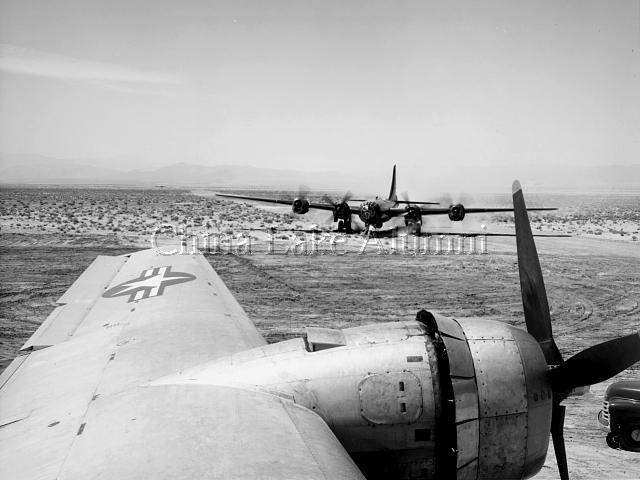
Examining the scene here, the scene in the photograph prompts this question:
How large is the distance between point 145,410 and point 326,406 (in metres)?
1.55

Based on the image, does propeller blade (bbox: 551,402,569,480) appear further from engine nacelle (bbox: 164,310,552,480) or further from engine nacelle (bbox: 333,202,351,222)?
engine nacelle (bbox: 333,202,351,222)

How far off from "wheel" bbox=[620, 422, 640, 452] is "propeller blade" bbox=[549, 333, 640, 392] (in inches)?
195

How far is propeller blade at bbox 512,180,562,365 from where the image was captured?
5.47 m

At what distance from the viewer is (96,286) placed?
8820mm

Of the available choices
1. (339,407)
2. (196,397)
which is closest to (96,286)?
(196,397)

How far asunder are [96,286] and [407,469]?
256 inches

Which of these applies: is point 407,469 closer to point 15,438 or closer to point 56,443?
point 56,443

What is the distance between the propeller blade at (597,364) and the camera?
15.7 feet

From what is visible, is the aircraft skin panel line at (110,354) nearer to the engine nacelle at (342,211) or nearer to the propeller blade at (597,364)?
the propeller blade at (597,364)

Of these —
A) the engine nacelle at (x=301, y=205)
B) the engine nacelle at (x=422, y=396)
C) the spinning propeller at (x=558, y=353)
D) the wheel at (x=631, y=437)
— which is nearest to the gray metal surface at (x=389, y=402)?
the engine nacelle at (x=422, y=396)

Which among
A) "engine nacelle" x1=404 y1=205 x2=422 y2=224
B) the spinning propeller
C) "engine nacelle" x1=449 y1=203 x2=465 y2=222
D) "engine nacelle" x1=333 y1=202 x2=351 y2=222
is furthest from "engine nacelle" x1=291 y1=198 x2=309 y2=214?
the spinning propeller

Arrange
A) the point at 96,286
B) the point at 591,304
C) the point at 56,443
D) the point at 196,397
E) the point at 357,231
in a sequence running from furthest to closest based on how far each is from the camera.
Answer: the point at 357,231 → the point at 591,304 → the point at 96,286 → the point at 196,397 → the point at 56,443

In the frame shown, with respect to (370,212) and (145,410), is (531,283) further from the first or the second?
(370,212)

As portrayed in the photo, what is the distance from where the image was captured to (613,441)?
341 inches
